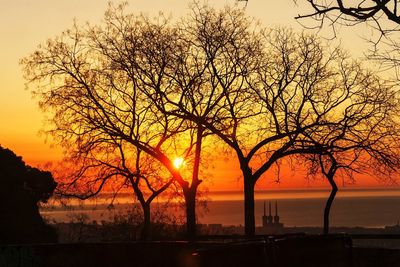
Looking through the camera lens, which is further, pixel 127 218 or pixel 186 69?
pixel 127 218

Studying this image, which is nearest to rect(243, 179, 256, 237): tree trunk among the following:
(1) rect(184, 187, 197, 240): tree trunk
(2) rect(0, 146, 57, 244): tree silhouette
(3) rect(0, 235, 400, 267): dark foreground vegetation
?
(1) rect(184, 187, 197, 240): tree trunk

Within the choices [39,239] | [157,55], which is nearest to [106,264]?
[39,239]

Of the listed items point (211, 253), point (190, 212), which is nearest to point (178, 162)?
point (190, 212)

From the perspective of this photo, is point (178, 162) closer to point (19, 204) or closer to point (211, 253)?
point (19, 204)

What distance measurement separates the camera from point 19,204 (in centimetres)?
3072

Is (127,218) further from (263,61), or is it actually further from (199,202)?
(263,61)

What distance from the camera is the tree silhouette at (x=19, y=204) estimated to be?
29.6 metres

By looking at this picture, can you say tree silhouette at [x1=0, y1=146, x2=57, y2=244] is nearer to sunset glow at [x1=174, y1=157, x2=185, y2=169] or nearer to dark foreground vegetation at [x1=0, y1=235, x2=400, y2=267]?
sunset glow at [x1=174, y1=157, x2=185, y2=169]

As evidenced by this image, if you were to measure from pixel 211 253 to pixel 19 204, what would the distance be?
22579 mm

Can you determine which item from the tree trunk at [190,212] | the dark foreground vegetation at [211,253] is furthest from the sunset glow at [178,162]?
the dark foreground vegetation at [211,253]

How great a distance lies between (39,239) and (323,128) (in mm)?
15185

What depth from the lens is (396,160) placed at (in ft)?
105

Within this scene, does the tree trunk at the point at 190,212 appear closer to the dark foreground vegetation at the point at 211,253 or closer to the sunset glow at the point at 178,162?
the sunset glow at the point at 178,162

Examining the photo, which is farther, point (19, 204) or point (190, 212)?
point (190, 212)
